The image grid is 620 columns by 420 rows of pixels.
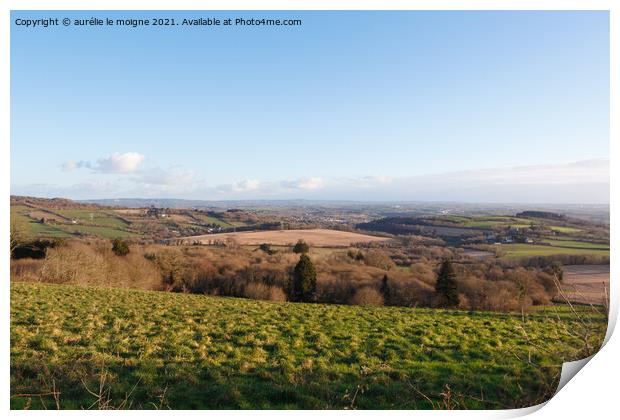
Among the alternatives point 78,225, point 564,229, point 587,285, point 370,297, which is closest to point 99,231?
point 78,225

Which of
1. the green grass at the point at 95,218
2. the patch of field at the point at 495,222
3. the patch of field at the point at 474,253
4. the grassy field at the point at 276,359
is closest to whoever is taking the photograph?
the grassy field at the point at 276,359

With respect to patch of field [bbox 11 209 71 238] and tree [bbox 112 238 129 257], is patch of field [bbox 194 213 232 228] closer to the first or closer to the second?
patch of field [bbox 11 209 71 238]

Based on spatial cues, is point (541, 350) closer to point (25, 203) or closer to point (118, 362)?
point (118, 362)

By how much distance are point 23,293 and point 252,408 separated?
8773mm

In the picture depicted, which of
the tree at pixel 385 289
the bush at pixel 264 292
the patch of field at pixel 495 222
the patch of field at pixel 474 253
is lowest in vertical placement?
the bush at pixel 264 292

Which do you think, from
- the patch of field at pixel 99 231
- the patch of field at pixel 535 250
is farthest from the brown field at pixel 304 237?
the patch of field at pixel 99 231

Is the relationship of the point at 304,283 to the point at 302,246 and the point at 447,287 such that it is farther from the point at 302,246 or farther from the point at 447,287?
the point at 447,287

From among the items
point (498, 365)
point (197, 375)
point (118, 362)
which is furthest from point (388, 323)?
point (118, 362)

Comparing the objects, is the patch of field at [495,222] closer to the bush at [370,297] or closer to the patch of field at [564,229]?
the patch of field at [564,229]

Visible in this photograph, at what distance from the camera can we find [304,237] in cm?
1110

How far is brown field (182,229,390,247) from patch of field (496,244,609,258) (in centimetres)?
407

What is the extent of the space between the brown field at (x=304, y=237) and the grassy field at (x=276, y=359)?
3.78 meters

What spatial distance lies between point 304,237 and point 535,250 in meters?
6.47

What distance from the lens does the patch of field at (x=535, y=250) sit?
439 cm
